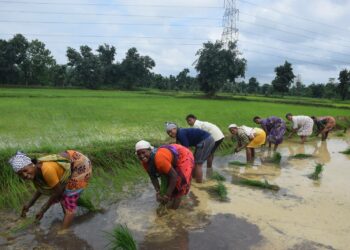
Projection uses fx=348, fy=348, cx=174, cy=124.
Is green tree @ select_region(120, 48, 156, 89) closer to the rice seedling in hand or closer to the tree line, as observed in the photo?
the tree line

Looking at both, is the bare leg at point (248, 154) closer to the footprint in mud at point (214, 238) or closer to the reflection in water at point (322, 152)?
the reflection in water at point (322, 152)

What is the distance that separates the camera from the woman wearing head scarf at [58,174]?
3723 mm

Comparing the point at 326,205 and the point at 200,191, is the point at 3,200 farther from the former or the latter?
the point at 326,205

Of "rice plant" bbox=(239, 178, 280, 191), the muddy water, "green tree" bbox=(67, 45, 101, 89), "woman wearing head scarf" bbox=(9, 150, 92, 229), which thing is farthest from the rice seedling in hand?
"green tree" bbox=(67, 45, 101, 89)

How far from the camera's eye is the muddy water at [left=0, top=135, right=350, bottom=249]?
415 centimetres

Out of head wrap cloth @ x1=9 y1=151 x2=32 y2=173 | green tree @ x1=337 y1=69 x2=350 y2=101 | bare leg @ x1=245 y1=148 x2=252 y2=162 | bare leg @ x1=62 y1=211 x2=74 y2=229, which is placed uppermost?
green tree @ x1=337 y1=69 x2=350 y2=101

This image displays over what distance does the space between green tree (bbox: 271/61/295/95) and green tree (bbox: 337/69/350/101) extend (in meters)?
6.29

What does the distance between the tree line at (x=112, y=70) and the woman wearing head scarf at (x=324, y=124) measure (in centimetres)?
2163

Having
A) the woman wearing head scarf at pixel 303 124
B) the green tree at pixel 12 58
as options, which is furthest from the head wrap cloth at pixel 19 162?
the green tree at pixel 12 58

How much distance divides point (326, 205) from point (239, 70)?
30765 millimetres

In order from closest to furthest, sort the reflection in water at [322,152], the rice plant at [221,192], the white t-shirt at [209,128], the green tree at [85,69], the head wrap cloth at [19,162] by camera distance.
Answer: the head wrap cloth at [19,162] < the rice plant at [221,192] < the white t-shirt at [209,128] < the reflection in water at [322,152] < the green tree at [85,69]

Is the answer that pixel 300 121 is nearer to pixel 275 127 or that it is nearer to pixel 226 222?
pixel 275 127

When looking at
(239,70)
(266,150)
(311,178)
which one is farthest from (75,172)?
(239,70)

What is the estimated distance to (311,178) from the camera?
278 inches
